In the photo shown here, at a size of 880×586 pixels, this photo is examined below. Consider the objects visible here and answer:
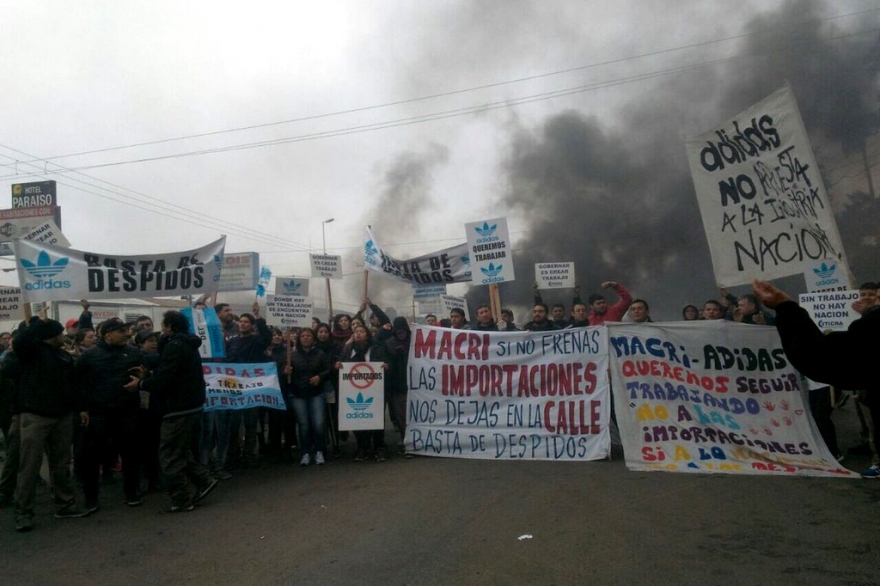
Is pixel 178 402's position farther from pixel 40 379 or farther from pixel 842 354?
pixel 842 354

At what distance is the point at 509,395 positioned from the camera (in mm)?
7676

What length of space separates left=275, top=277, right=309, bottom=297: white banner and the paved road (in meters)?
4.03

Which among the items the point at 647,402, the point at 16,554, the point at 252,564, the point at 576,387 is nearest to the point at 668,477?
the point at 647,402

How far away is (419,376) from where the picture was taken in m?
8.20

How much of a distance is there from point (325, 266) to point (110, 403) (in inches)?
261

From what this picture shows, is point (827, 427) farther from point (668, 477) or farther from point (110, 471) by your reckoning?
point (110, 471)

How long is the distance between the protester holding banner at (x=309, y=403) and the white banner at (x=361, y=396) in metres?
0.26

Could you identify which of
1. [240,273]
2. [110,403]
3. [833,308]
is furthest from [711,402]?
[240,273]

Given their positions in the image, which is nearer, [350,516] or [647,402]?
[350,516]

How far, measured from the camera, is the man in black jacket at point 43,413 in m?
5.74

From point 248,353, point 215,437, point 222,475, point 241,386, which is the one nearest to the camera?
point 222,475

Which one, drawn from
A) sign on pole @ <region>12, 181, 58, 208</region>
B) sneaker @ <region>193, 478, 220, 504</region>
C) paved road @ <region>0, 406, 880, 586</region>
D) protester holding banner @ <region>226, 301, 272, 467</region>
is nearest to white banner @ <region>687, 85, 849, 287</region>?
paved road @ <region>0, 406, 880, 586</region>

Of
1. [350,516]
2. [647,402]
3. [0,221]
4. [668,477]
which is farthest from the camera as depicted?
[0,221]

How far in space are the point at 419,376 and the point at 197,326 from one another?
269cm
